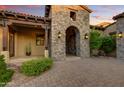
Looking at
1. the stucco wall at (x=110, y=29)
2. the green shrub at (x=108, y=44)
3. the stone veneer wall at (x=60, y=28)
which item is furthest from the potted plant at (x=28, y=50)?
the stucco wall at (x=110, y=29)

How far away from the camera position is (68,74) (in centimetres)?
685

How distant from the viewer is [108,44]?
13414 millimetres

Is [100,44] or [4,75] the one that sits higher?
[100,44]

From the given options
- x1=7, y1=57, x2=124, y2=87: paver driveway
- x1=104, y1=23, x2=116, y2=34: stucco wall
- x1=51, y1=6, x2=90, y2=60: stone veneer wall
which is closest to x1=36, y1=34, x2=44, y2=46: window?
x1=51, y1=6, x2=90, y2=60: stone veneer wall

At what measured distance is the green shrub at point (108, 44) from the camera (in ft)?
43.5

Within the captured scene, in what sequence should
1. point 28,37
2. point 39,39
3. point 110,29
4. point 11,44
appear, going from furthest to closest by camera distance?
point 110,29, point 39,39, point 28,37, point 11,44

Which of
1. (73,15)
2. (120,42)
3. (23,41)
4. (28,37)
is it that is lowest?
(120,42)

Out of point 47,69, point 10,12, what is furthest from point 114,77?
point 10,12

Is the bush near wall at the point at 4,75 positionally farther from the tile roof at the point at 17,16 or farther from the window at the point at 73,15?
the window at the point at 73,15

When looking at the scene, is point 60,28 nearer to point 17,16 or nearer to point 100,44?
point 17,16

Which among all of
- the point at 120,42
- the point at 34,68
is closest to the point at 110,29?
the point at 120,42

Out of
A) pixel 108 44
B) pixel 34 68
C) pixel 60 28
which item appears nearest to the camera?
pixel 34 68

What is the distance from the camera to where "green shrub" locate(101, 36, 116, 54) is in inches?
522

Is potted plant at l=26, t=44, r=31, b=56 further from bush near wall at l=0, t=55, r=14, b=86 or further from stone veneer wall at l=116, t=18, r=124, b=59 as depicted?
stone veneer wall at l=116, t=18, r=124, b=59
